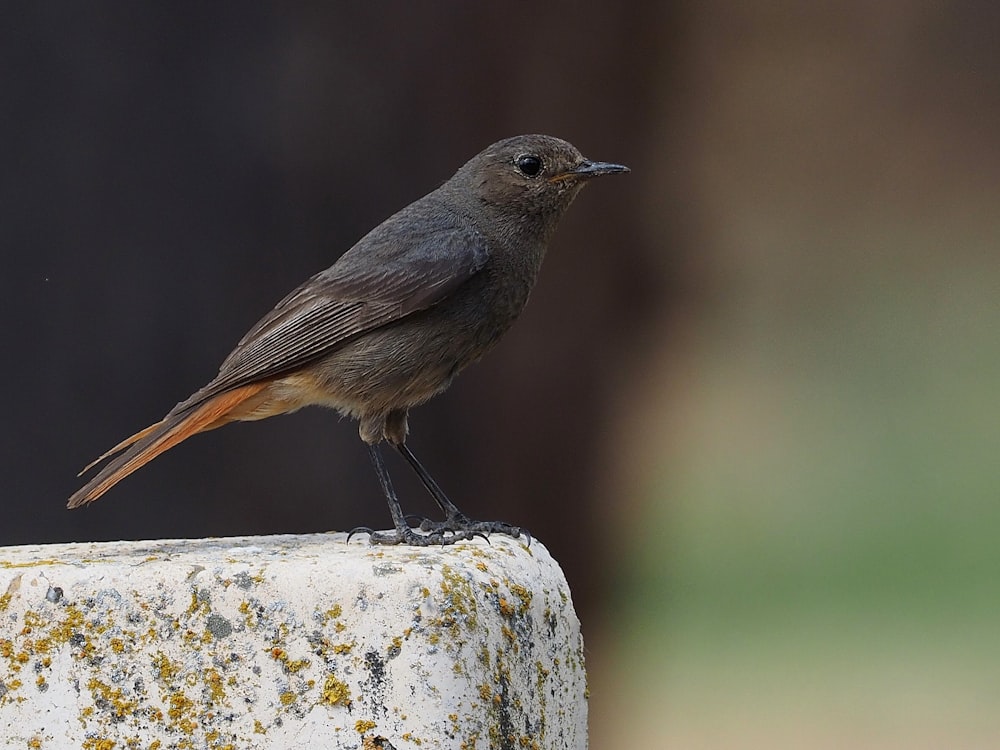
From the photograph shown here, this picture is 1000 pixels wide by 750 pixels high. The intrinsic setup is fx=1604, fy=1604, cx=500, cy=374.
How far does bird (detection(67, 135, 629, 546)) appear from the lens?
4367mm

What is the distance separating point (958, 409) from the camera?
1748 cm

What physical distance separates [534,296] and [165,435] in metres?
3.45

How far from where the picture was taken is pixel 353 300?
4.51 meters

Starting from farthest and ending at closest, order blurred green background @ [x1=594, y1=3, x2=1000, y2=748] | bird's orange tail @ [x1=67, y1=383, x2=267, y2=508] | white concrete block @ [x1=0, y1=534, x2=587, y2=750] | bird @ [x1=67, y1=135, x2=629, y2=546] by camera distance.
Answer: blurred green background @ [x1=594, y1=3, x2=1000, y2=748] → bird @ [x1=67, y1=135, x2=629, y2=546] → bird's orange tail @ [x1=67, y1=383, x2=267, y2=508] → white concrete block @ [x1=0, y1=534, x2=587, y2=750]

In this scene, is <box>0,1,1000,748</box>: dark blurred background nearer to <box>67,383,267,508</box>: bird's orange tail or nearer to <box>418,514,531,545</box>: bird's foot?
<box>67,383,267,508</box>: bird's orange tail

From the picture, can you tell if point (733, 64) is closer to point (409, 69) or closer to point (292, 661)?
point (409, 69)

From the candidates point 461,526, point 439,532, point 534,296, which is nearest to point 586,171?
point 461,526

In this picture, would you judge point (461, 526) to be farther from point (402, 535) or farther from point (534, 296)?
point (534, 296)

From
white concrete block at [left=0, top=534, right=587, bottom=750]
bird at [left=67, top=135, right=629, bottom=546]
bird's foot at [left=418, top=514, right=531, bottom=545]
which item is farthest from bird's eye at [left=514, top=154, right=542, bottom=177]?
white concrete block at [left=0, top=534, right=587, bottom=750]

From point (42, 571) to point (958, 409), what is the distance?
623 inches

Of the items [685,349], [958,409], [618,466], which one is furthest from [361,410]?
[958,409]

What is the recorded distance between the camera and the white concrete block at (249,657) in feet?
8.66

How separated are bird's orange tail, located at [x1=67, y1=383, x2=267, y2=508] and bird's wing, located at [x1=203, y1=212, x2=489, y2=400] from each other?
0.15 ft

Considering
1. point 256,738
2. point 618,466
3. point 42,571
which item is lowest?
point 618,466
